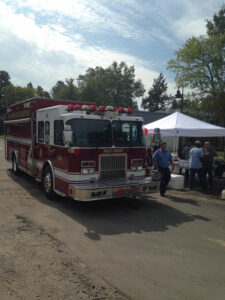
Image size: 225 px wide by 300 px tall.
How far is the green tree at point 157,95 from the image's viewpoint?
7531cm

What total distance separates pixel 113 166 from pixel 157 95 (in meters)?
71.3

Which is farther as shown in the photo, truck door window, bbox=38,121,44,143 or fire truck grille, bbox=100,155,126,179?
truck door window, bbox=38,121,44,143

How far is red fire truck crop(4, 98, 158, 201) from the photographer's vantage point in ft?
20.7

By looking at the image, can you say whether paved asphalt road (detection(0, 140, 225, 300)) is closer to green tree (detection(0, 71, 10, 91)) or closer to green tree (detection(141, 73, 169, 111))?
green tree (detection(141, 73, 169, 111))

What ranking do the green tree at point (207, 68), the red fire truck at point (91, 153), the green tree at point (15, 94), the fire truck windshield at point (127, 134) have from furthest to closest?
1. the green tree at point (15, 94)
2. the green tree at point (207, 68)
3. the fire truck windshield at point (127, 134)
4. the red fire truck at point (91, 153)

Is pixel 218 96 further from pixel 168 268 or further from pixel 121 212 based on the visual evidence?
pixel 168 268

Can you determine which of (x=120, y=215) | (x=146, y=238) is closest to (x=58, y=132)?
(x=120, y=215)

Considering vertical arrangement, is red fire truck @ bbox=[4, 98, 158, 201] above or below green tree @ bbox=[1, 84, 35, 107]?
below

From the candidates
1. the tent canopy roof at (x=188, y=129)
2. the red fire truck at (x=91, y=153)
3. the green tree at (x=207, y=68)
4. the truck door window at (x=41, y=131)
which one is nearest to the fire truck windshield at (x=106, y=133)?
the red fire truck at (x=91, y=153)

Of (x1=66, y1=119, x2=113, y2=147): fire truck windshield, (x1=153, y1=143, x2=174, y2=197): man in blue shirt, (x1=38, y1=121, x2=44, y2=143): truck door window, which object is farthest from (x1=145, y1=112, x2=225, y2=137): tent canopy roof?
(x1=38, y1=121, x2=44, y2=143): truck door window

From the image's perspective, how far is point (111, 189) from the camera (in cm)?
618

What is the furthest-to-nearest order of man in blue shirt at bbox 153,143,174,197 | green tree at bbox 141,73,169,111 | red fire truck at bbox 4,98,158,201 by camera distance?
1. green tree at bbox 141,73,169,111
2. man in blue shirt at bbox 153,143,174,197
3. red fire truck at bbox 4,98,158,201

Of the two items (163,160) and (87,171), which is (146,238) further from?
(163,160)

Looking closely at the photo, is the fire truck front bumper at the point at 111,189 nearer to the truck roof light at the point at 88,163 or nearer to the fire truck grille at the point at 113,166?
the fire truck grille at the point at 113,166
